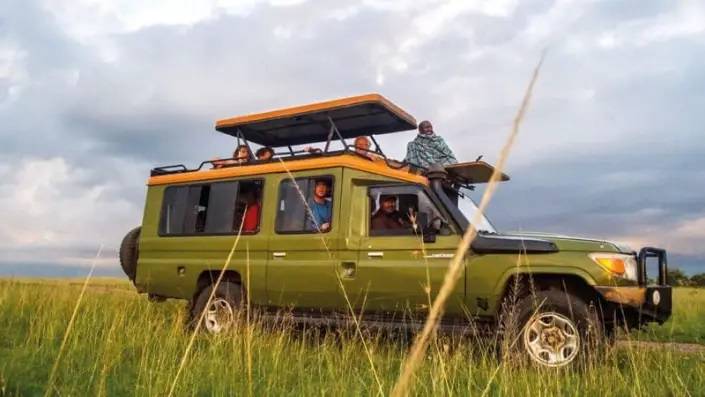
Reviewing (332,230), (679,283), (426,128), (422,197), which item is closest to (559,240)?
(422,197)

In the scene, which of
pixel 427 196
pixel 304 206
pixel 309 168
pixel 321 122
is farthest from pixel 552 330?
pixel 321 122

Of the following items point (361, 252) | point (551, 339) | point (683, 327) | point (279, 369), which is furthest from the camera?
point (683, 327)

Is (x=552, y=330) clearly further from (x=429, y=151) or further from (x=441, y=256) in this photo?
(x=429, y=151)

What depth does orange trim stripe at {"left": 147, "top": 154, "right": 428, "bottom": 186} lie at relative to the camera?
678cm

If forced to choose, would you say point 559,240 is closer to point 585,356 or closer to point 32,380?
point 585,356

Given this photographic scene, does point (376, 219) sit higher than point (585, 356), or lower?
higher

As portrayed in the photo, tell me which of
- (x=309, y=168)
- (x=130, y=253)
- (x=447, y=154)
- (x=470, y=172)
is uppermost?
(x=447, y=154)

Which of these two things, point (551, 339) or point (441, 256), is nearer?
point (551, 339)

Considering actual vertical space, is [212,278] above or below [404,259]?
below

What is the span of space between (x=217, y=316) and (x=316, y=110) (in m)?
2.96

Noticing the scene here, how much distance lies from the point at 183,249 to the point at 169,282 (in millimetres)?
508

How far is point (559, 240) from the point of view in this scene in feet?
19.2

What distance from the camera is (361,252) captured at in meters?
6.45

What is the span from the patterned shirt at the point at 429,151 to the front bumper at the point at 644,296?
3243 mm
